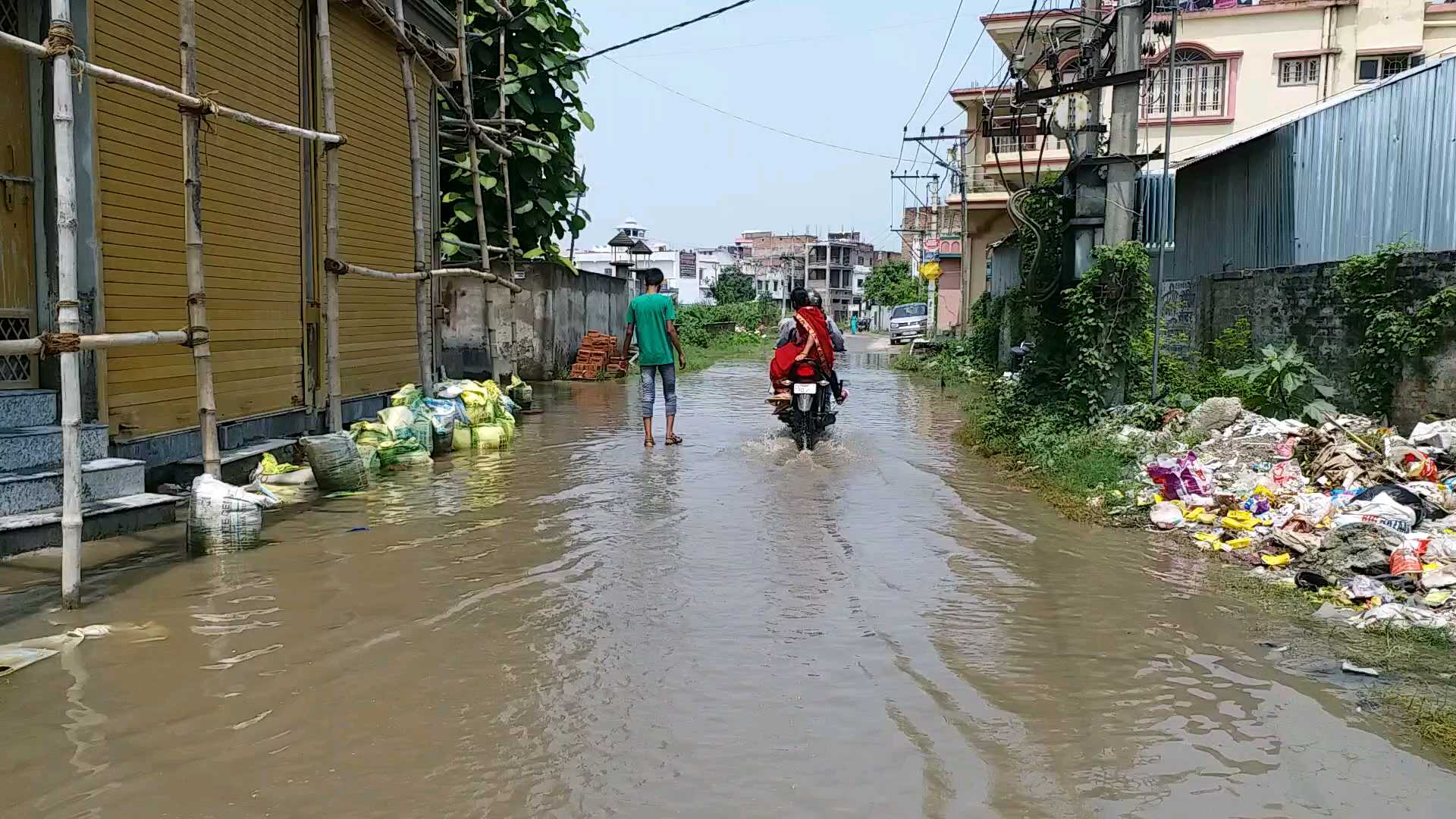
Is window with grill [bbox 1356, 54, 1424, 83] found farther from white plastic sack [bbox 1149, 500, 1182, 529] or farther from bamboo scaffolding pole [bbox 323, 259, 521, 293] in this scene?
white plastic sack [bbox 1149, 500, 1182, 529]

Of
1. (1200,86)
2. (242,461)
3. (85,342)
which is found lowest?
(242,461)

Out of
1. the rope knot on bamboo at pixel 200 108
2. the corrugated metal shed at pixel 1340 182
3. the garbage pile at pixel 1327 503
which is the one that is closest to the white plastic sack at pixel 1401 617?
the garbage pile at pixel 1327 503

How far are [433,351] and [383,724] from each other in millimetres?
10860

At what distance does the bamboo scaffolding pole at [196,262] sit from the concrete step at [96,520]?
62 centimetres

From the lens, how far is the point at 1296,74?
3394 centimetres

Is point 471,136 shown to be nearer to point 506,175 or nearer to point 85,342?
point 506,175

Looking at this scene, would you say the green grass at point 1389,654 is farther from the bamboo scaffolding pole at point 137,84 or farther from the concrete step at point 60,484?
the concrete step at point 60,484

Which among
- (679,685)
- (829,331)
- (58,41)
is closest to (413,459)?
(829,331)

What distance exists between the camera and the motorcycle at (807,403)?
36.4ft

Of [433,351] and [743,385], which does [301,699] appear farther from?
[743,385]

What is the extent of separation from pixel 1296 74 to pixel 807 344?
29.7m

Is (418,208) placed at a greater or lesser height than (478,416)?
greater

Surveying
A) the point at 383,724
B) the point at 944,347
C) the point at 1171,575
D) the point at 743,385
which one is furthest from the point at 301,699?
the point at 944,347

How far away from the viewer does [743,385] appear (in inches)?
862
